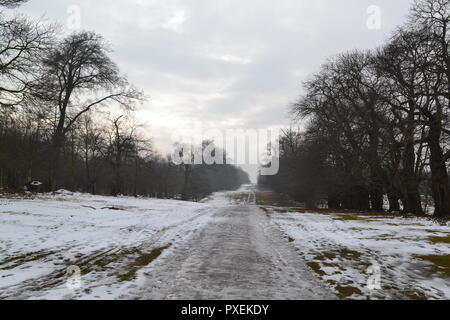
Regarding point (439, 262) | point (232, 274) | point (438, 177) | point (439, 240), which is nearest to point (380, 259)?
point (439, 262)

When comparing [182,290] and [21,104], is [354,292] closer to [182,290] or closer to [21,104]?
[182,290]

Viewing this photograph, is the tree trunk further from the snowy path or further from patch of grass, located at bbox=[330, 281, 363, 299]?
patch of grass, located at bbox=[330, 281, 363, 299]

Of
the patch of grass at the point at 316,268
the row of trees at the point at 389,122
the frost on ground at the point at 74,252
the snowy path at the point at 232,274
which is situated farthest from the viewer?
the row of trees at the point at 389,122

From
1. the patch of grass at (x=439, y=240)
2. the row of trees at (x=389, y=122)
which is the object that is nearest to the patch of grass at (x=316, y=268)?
the patch of grass at (x=439, y=240)

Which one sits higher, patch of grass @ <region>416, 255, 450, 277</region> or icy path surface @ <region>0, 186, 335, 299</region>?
icy path surface @ <region>0, 186, 335, 299</region>

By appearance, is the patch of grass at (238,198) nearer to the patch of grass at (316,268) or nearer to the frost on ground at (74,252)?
the frost on ground at (74,252)

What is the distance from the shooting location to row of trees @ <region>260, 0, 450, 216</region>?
19.3 meters

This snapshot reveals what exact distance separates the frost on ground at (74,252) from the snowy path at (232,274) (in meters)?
0.52

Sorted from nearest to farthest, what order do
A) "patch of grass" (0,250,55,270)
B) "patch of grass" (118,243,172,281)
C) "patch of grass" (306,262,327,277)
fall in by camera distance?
"patch of grass" (118,243,172,281)
"patch of grass" (306,262,327,277)
"patch of grass" (0,250,55,270)

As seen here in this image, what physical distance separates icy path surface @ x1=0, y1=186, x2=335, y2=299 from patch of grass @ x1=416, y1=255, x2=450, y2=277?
2.74 m

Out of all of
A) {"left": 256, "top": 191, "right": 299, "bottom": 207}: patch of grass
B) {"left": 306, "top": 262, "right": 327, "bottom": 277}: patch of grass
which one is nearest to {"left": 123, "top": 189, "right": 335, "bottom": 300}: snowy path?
{"left": 306, "top": 262, "right": 327, "bottom": 277}: patch of grass

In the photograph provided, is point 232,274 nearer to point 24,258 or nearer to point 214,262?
point 214,262

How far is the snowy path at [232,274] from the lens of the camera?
4957 mm

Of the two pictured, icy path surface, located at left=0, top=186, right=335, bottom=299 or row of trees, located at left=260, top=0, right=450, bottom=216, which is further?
row of trees, located at left=260, top=0, right=450, bottom=216
